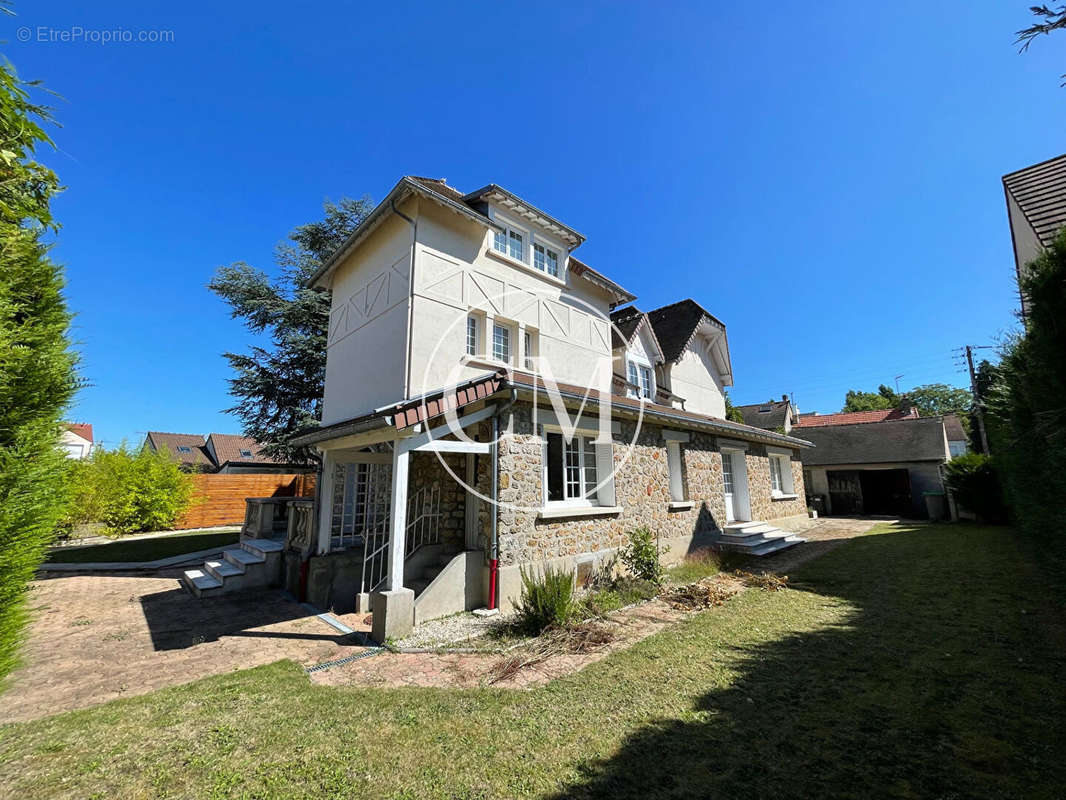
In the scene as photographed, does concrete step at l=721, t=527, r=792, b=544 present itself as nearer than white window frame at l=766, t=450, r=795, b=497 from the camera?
Yes

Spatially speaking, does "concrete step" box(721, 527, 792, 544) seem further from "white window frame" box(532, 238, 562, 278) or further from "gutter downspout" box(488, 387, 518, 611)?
"white window frame" box(532, 238, 562, 278)

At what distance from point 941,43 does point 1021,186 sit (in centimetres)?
584

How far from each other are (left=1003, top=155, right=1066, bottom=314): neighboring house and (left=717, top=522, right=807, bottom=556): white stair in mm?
7267

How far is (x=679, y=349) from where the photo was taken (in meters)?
16.7

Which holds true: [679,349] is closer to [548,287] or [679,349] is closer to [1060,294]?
[548,287]

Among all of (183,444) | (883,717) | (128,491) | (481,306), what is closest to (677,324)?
(481,306)

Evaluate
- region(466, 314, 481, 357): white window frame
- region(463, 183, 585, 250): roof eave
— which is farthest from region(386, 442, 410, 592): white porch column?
region(463, 183, 585, 250): roof eave

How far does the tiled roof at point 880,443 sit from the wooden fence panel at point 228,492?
86.9ft

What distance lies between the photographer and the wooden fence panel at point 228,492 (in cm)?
1823

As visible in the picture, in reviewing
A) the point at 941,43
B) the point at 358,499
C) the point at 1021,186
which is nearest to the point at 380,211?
the point at 358,499

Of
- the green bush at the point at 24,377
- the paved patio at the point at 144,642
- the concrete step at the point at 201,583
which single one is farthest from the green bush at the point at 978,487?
the concrete step at the point at 201,583

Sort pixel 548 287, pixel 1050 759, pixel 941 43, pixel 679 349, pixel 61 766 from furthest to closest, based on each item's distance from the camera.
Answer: pixel 679 349 → pixel 548 287 → pixel 941 43 → pixel 61 766 → pixel 1050 759

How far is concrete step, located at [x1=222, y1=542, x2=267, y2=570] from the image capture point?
353 inches

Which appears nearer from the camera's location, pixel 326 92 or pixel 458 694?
pixel 458 694
